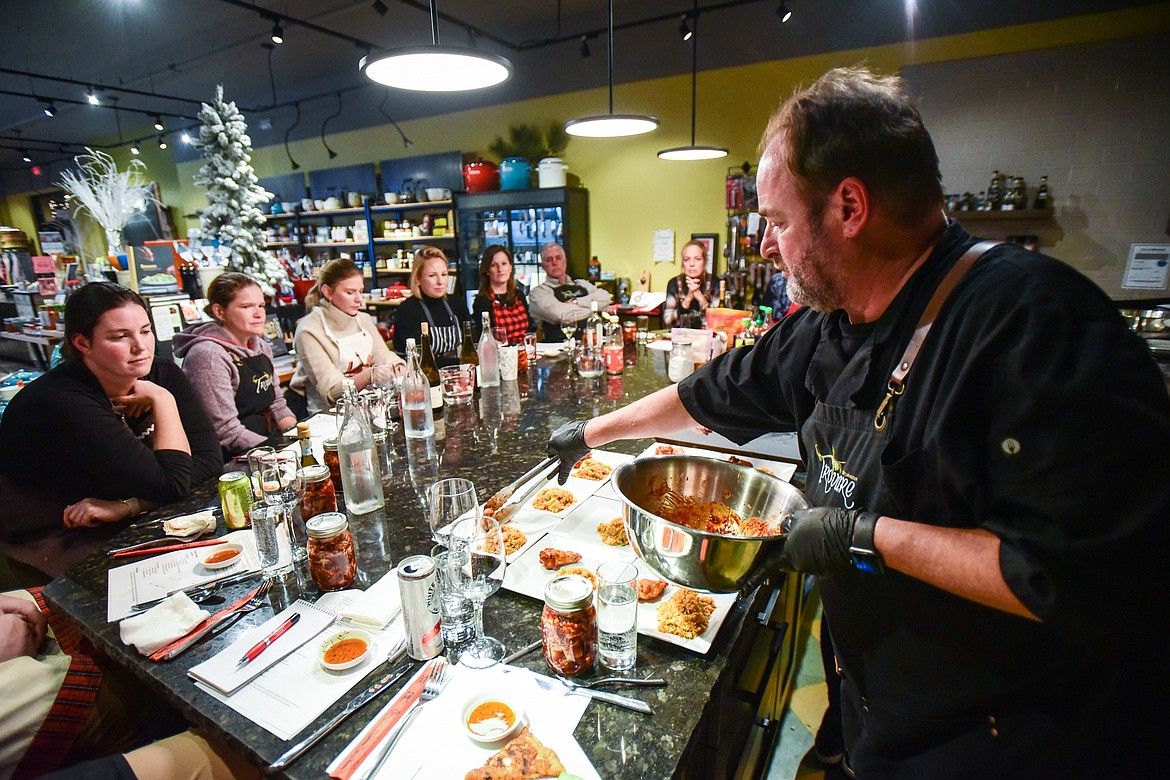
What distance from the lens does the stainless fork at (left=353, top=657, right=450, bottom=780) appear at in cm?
80

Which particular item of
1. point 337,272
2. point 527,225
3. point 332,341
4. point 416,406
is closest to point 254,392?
point 332,341

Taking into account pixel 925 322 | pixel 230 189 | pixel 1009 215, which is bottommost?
pixel 925 322

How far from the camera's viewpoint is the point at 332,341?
3375 mm

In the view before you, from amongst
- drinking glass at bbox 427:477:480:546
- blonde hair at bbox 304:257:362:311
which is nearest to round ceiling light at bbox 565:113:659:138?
blonde hair at bbox 304:257:362:311

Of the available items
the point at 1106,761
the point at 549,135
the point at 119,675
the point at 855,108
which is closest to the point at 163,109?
the point at 549,135

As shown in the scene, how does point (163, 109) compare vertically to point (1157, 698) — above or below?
above

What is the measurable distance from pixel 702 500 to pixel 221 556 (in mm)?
1172

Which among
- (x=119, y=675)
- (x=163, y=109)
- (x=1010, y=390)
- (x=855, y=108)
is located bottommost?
(x=119, y=675)

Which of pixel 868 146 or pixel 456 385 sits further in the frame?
pixel 456 385

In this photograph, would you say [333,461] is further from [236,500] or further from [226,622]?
[226,622]

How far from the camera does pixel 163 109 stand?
369 inches

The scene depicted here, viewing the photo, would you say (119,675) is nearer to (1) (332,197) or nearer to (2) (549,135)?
(2) (549,135)

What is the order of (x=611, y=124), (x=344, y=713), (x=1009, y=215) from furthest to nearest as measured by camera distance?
(x=1009, y=215) → (x=611, y=124) → (x=344, y=713)

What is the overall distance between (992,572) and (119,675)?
1.89 meters
